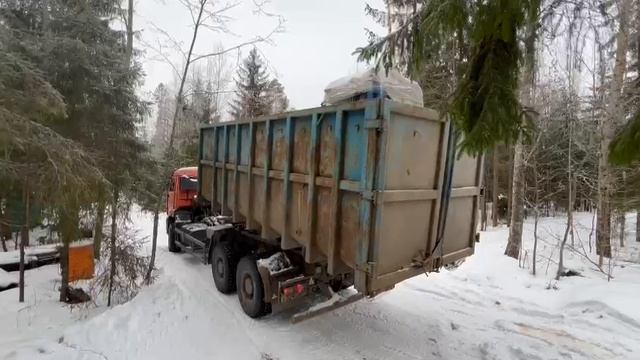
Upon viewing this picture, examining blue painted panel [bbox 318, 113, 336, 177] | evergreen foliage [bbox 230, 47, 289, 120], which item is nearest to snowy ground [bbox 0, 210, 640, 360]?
blue painted panel [bbox 318, 113, 336, 177]

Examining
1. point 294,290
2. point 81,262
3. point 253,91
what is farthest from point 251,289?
point 253,91

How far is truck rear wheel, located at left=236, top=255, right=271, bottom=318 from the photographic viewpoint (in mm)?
5066

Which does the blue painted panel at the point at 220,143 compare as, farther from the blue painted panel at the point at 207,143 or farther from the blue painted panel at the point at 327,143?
the blue painted panel at the point at 327,143

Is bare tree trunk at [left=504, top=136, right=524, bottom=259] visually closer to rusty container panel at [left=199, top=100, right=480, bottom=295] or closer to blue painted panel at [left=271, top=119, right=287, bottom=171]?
rusty container panel at [left=199, top=100, right=480, bottom=295]

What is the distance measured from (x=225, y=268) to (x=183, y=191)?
4029 mm

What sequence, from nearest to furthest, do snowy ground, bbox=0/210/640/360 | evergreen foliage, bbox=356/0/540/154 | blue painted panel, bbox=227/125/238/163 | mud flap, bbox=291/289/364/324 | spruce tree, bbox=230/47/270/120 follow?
evergreen foliage, bbox=356/0/540/154, snowy ground, bbox=0/210/640/360, mud flap, bbox=291/289/364/324, blue painted panel, bbox=227/125/238/163, spruce tree, bbox=230/47/270/120

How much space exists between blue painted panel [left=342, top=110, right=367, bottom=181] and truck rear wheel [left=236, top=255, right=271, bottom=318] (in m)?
2.20

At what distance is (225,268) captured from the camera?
19.7 ft

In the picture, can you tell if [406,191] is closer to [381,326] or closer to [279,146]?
[279,146]

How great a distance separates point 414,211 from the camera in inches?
159

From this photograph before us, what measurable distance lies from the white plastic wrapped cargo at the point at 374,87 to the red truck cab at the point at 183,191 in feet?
19.6

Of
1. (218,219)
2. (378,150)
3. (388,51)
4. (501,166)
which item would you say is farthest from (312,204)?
(501,166)

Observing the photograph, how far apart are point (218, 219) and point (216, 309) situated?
1981 mm

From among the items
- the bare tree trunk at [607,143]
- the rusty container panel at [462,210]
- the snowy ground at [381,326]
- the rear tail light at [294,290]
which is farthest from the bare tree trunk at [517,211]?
the rear tail light at [294,290]
